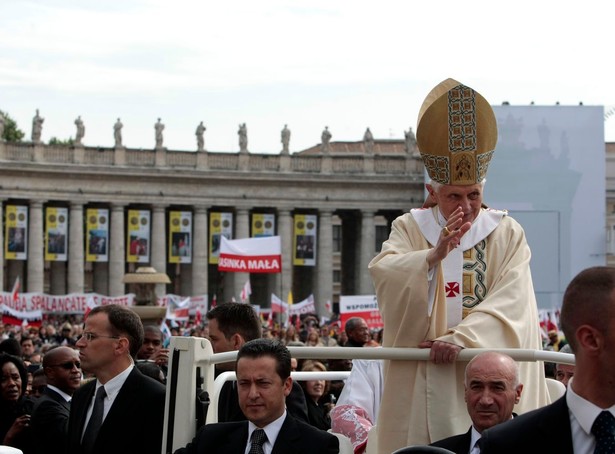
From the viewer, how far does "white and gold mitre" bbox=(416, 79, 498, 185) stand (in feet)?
25.3

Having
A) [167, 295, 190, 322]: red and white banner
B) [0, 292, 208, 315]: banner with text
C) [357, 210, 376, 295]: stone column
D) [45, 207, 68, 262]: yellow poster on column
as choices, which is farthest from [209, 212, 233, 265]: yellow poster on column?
[167, 295, 190, 322]: red and white banner

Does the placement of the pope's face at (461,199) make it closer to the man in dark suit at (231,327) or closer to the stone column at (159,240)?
the man in dark suit at (231,327)

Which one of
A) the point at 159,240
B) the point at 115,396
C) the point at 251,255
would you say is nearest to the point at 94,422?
the point at 115,396

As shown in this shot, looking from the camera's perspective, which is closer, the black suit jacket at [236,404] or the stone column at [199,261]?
the black suit jacket at [236,404]

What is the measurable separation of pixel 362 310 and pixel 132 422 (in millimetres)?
33730

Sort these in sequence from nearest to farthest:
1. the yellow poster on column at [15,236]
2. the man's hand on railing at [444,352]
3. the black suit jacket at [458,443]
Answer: the black suit jacket at [458,443], the man's hand on railing at [444,352], the yellow poster on column at [15,236]

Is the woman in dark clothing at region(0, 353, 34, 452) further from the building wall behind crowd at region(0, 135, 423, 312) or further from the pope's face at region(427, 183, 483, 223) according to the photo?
the building wall behind crowd at region(0, 135, 423, 312)

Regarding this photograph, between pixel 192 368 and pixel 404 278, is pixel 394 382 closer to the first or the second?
pixel 404 278

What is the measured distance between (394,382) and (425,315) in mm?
373

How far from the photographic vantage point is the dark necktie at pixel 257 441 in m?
6.37

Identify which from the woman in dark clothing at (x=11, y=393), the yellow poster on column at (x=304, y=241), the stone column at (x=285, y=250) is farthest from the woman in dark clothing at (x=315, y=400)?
the stone column at (x=285, y=250)

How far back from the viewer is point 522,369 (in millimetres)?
7340

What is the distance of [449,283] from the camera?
786cm

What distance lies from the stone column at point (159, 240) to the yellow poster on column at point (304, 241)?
27.3ft
